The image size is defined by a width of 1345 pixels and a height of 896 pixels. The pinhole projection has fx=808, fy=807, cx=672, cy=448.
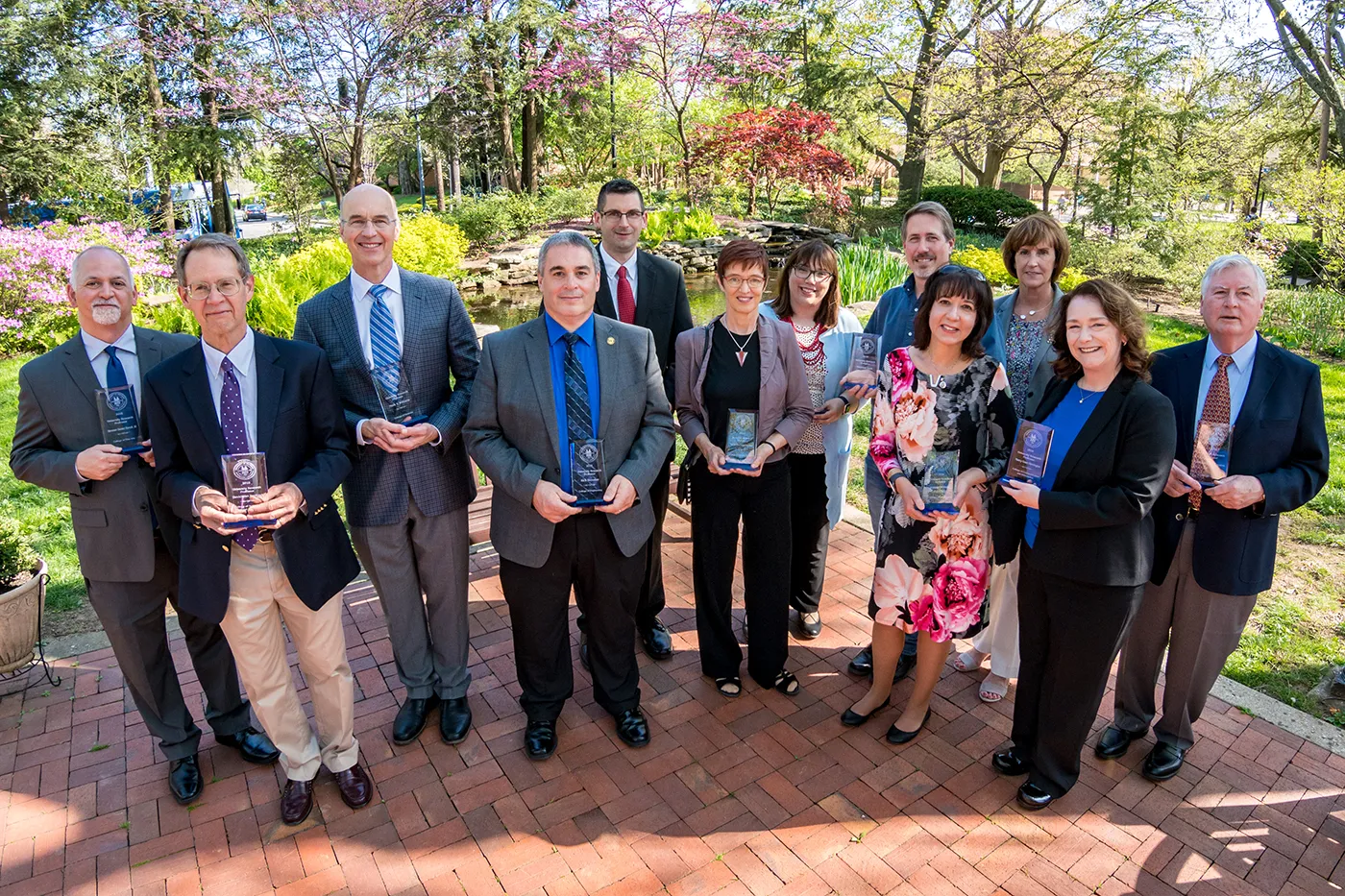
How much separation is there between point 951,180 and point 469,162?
68.0 ft

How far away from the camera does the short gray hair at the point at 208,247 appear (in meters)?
2.71

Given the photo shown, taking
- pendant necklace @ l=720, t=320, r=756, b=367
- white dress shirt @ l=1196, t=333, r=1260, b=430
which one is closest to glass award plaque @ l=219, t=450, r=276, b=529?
pendant necklace @ l=720, t=320, r=756, b=367

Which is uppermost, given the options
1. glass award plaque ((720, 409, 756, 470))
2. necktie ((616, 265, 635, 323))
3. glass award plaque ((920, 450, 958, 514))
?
necktie ((616, 265, 635, 323))

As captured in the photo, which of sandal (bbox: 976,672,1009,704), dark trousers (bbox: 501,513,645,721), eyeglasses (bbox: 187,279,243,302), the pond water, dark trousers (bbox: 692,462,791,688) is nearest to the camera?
eyeglasses (bbox: 187,279,243,302)

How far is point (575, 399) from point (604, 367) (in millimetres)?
172

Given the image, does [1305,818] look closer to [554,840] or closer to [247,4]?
[554,840]

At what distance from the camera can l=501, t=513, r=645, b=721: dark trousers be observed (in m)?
3.30

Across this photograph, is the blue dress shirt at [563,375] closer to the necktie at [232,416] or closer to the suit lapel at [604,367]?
the suit lapel at [604,367]

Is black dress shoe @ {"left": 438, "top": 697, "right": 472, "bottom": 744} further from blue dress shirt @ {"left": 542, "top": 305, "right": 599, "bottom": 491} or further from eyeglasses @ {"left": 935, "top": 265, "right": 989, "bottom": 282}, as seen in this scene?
eyeglasses @ {"left": 935, "top": 265, "right": 989, "bottom": 282}

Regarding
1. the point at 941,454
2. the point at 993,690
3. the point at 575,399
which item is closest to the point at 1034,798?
the point at 993,690

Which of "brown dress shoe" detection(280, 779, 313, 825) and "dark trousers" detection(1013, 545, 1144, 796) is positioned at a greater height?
"dark trousers" detection(1013, 545, 1144, 796)

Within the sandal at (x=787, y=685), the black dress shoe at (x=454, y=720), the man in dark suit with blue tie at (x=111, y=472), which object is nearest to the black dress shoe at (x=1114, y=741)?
the sandal at (x=787, y=685)

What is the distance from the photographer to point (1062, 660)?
2982mm

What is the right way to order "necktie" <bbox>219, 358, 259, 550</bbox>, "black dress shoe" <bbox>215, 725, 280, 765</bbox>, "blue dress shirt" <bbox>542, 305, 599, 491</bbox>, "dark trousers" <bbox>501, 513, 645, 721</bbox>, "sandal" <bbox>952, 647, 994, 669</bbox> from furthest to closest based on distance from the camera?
"sandal" <bbox>952, 647, 994, 669</bbox>, "black dress shoe" <bbox>215, 725, 280, 765</bbox>, "dark trousers" <bbox>501, 513, 645, 721</bbox>, "blue dress shirt" <bbox>542, 305, 599, 491</bbox>, "necktie" <bbox>219, 358, 259, 550</bbox>
